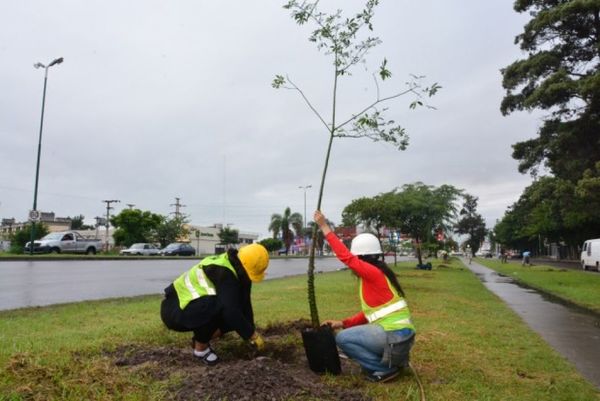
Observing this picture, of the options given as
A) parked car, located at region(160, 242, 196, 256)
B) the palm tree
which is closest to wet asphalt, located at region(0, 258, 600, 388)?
parked car, located at region(160, 242, 196, 256)

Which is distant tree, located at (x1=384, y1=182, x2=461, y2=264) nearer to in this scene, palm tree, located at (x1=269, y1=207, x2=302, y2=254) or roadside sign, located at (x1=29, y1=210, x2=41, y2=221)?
roadside sign, located at (x1=29, y1=210, x2=41, y2=221)

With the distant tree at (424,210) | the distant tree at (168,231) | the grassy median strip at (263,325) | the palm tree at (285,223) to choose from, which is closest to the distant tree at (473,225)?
the palm tree at (285,223)

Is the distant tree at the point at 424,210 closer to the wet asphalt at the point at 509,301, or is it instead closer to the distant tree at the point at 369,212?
the distant tree at the point at 369,212

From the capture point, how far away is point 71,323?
7.45 meters

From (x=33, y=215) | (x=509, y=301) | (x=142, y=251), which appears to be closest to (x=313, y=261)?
(x=509, y=301)

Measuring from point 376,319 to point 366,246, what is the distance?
0.62m

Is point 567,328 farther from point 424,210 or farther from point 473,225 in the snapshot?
point 473,225

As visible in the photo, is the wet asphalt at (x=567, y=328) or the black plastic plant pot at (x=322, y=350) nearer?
the black plastic plant pot at (x=322, y=350)

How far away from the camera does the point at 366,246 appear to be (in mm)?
4633

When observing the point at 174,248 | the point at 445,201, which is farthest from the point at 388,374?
the point at 174,248

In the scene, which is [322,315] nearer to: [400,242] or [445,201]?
[445,201]

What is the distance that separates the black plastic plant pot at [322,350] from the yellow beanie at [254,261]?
66 cm

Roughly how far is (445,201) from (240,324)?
991 inches

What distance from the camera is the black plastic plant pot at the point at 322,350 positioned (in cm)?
454
